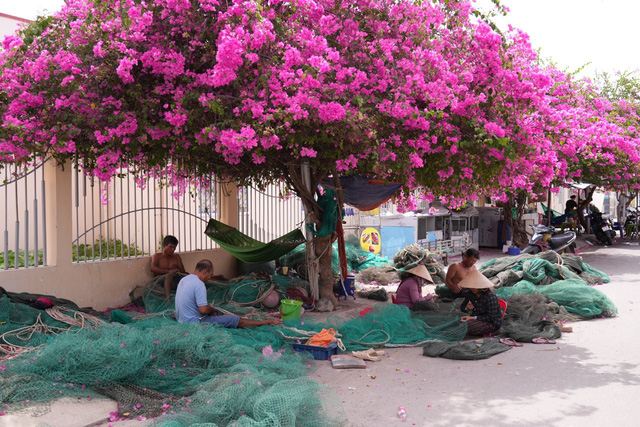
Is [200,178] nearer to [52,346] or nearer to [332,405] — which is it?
[52,346]

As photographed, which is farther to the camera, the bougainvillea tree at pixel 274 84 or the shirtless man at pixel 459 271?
the shirtless man at pixel 459 271

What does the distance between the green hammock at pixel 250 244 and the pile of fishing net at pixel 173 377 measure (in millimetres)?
2887

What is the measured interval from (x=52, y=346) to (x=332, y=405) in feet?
7.98

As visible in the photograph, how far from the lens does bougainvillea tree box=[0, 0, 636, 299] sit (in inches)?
241

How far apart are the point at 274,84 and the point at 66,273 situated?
4.29 metres

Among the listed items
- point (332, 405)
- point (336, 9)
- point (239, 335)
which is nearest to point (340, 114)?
point (336, 9)

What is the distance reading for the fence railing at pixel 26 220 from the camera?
7.41m

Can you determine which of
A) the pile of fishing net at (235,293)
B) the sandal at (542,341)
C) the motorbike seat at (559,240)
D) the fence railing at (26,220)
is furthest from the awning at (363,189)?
the motorbike seat at (559,240)

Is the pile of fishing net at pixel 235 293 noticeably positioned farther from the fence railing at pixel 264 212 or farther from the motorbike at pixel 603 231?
the motorbike at pixel 603 231

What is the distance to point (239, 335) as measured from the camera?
6.30 m

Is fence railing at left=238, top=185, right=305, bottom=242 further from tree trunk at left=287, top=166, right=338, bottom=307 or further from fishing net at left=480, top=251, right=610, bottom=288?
fishing net at left=480, top=251, right=610, bottom=288

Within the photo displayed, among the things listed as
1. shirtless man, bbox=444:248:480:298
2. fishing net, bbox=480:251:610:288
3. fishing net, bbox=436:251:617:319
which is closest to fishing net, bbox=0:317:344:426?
shirtless man, bbox=444:248:480:298

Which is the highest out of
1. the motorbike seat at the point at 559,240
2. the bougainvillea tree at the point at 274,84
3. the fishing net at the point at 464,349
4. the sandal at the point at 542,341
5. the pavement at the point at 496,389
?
the bougainvillea tree at the point at 274,84

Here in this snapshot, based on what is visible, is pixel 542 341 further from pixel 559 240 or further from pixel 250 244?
pixel 559 240
